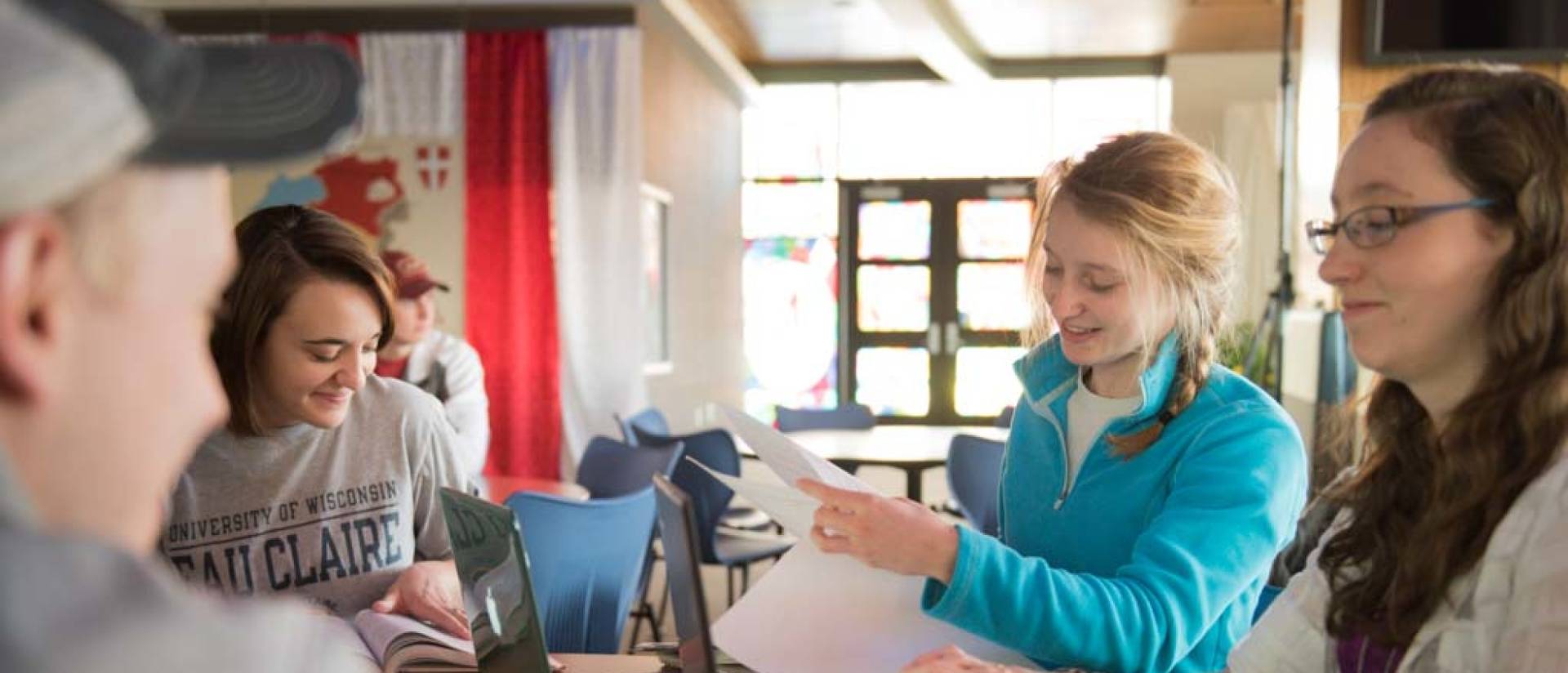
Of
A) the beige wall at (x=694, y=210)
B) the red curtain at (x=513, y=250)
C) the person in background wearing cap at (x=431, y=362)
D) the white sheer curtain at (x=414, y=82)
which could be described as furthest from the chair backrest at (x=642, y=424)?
the white sheer curtain at (x=414, y=82)

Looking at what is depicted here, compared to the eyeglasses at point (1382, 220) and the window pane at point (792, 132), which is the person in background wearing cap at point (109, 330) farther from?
the window pane at point (792, 132)

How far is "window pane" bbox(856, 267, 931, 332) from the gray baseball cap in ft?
35.6

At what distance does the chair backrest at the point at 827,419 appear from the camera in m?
7.05

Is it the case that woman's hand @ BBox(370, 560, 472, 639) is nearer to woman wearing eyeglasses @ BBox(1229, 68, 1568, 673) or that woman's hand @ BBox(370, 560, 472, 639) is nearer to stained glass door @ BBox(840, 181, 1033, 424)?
woman wearing eyeglasses @ BBox(1229, 68, 1568, 673)

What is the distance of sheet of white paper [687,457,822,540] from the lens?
1.40 metres

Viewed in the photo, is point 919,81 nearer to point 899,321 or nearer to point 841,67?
point 841,67

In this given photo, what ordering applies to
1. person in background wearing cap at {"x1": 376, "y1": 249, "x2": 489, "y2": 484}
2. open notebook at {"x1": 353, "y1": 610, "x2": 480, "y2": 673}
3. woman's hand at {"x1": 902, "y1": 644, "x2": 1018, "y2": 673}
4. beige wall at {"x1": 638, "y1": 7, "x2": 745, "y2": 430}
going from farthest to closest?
beige wall at {"x1": 638, "y1": 7, "x2": 745, "y2": 430} → person in background wearing cap at {"x1": 376, "y1": 249, "x2": 489, "y2": 484} → open notebook at {"x1": 353, "y1": 610, "x2": 480, "y2": 673} → woman's hand at {"x1": 902, "y1": 644, "x2": 1018, "y2": 673}

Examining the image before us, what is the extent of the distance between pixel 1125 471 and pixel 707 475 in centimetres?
336

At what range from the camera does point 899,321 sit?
37.2 feet

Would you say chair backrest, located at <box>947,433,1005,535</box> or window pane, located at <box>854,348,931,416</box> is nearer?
chair backrest, located at <box>947,433,1005,535</box>

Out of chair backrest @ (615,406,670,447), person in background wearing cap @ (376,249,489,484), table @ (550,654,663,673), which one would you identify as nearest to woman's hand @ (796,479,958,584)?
table @ (550,654,663,673)

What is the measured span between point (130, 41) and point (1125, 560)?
4.37ft

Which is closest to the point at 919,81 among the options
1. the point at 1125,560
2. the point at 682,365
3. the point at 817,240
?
the point at 817,240

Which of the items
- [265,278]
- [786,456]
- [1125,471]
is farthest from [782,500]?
[265,278]
